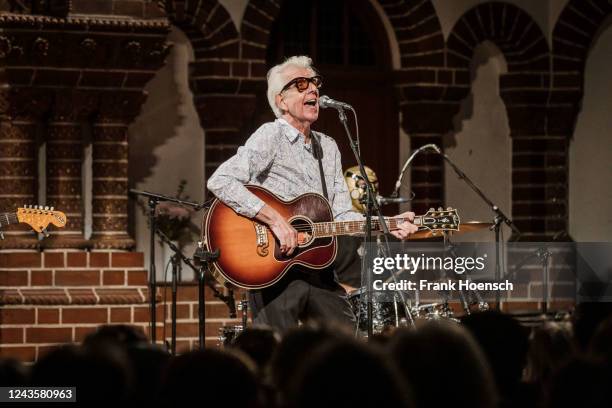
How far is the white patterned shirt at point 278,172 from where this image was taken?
6.64 metres

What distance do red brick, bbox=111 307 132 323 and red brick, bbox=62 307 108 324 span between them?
0.17ft

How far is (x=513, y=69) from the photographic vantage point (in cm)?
1213

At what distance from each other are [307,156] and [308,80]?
0.41 metres

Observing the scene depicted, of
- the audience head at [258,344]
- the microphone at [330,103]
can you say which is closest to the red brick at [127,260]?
the microphone at [330,103]

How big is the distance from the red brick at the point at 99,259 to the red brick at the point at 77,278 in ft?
0.20

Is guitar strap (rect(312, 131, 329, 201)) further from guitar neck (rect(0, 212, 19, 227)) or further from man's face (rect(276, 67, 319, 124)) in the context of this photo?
guitar neck (rect(0, 212, 19, 227))

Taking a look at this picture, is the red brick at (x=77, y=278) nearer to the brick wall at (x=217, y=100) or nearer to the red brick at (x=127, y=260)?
the brick wall at (x=217, y=100)

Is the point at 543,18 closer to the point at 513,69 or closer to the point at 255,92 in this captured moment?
the point at 513,69

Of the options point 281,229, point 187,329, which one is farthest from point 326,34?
point 281,229

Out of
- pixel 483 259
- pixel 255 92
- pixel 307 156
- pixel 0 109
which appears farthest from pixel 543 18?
pixel 307 156

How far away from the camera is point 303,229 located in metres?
6.70

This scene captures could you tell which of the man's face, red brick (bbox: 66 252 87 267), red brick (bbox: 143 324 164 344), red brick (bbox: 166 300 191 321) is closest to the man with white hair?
the man's face

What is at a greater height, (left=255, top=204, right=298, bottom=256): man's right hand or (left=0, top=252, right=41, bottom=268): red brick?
(left=255, top=204, right=298, bottom=256): man's right hand

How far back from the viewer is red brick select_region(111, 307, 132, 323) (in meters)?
9.88
